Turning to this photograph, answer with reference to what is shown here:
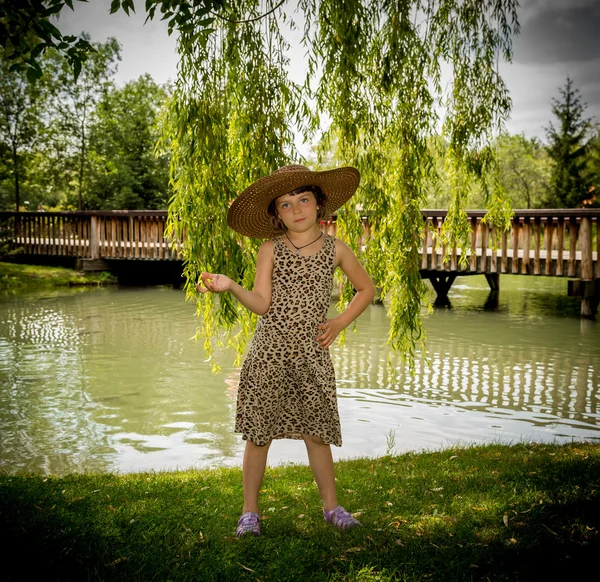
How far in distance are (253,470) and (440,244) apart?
29.2ft

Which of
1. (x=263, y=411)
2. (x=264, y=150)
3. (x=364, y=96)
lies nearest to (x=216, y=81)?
(x=264, y=150)

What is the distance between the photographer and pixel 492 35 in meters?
7.09

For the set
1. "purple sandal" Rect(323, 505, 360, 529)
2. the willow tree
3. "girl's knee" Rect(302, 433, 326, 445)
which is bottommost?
"purple sandal" Rect(323, 505, 360, 529)

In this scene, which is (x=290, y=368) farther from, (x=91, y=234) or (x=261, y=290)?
(x=91, y=234)

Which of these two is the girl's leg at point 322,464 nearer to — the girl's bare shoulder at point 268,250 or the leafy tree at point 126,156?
the girl's bare shoulder at point 268,250

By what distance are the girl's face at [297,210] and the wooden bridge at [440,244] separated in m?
7.40

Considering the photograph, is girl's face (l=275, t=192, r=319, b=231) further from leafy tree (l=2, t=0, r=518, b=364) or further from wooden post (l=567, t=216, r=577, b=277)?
wooden post (l=567, t=216, r=577, b=277)

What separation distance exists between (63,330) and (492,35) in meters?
10.5

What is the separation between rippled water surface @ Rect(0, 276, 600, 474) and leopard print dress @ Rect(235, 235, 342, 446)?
3.02m

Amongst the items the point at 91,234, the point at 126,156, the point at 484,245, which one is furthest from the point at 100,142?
the point at 484,245

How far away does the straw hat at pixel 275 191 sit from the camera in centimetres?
376

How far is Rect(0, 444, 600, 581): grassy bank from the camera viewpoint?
10.9ft

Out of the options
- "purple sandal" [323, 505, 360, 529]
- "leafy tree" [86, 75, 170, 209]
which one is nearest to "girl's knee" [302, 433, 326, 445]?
"purple sandal" [323, 505, 360, 529]

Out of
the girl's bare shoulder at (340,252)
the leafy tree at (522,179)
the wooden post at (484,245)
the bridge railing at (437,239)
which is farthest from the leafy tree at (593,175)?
the girl's bare shoulder at (340,252)
